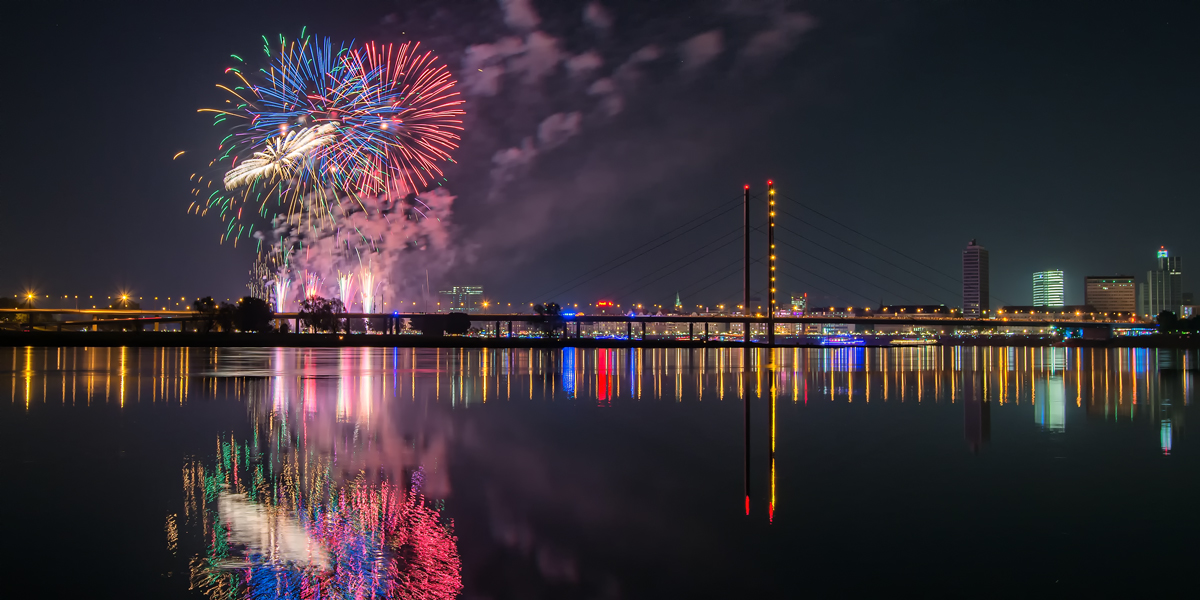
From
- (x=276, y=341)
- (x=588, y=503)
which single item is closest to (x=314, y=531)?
(x=588, y=503)

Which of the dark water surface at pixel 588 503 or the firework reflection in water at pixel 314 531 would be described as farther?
the dark water surface at pixel 588 503

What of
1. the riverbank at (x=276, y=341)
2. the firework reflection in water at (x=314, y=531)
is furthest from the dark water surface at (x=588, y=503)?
the riverbank at (x=276, y=341)

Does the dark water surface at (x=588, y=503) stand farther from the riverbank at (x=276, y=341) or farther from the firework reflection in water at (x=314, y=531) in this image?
the riverbank at (x=276, y=341)

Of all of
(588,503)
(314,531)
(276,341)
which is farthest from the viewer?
(276,341)

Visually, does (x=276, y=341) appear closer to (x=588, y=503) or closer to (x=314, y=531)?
(x=588, y=503)

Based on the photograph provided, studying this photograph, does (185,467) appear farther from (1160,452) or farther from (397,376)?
(397,376)

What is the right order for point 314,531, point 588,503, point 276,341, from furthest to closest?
point 276,341 → point 588,503 → point 314,531

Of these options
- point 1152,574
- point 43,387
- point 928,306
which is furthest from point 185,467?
point 928,306

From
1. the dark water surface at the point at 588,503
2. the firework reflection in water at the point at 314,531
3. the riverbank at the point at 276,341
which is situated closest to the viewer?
the firework reflection in water at the point at 314,531
